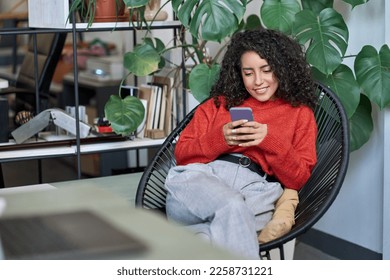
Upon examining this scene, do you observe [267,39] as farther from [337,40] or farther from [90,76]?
[90,76]

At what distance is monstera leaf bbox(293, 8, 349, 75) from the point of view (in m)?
2.93

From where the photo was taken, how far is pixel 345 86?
120 inches

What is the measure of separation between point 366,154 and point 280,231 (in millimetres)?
1017

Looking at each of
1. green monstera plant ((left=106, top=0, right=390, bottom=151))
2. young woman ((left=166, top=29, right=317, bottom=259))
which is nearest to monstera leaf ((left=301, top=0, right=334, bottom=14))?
green monstera plant ((left=106, top=0, right=390, bottom=151))

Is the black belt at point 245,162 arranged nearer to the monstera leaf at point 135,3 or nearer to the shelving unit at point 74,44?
the monstera leaf at point 135,3

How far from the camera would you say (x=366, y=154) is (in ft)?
11.1

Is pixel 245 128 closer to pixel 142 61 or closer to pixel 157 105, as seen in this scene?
pixel 142 61

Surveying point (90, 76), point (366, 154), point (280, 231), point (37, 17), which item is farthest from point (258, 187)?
point (90, 76)

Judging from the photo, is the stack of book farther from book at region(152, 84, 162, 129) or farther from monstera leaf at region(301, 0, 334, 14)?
monstera leaf at region(301, 0, 334, 14)

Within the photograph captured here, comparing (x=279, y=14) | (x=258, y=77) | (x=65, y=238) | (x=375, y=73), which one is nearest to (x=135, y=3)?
(x=279, y=14)

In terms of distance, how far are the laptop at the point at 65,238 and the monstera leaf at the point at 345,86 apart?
201 centimetres

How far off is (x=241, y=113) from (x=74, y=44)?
3.44 ft

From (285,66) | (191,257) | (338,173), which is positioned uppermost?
(285,66)

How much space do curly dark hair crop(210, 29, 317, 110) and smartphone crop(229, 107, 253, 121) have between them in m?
0.24
